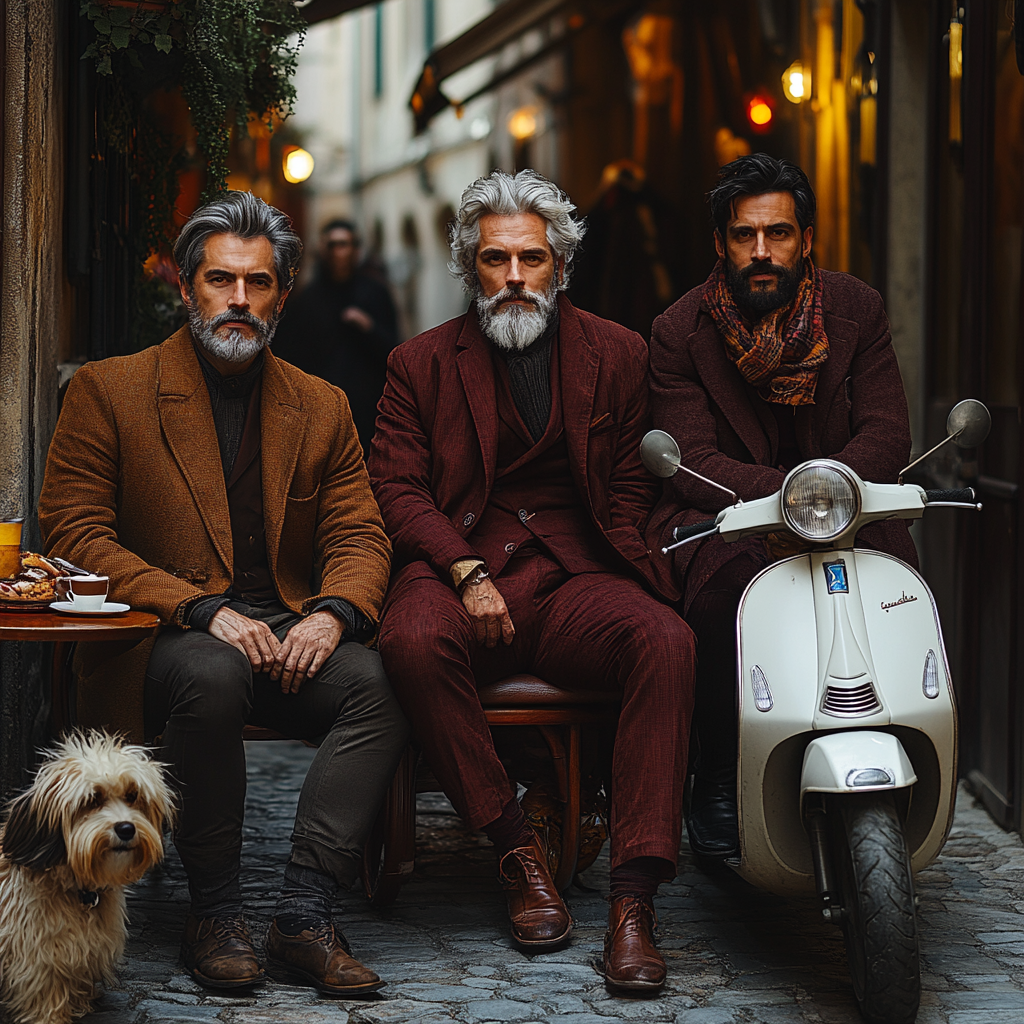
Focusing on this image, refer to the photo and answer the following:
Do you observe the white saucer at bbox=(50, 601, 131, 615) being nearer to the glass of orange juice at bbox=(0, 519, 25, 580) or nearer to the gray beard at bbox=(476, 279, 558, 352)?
the glass of orange juice at bbox=(0, 519, 25, 580)

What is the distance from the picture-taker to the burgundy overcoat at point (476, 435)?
3865mm

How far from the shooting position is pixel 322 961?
10.5ft

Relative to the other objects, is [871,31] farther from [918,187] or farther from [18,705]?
[18,705]

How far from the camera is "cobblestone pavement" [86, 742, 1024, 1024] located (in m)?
3.10

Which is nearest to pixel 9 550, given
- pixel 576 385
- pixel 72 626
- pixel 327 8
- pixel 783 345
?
pixel 72 626

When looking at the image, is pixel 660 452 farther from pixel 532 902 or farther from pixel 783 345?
pixel 532 902

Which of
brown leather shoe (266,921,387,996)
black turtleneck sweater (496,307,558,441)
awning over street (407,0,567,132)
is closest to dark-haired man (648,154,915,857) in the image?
black turtleneck sweater (496,307,558,441)

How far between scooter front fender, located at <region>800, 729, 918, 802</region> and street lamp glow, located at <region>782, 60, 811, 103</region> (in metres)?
5.17

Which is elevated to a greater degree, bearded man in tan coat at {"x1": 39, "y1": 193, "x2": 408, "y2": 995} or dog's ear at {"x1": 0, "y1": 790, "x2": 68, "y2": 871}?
bearded man in tan coat at {"x1": 39, "y1": 193, "x2": 408, "y2": 995}

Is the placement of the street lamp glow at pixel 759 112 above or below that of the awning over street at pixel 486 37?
below

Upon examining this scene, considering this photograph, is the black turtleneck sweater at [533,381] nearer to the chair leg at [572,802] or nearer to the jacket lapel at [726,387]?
the jacket lapel at [726,387]

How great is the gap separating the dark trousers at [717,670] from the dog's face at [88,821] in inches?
53.6

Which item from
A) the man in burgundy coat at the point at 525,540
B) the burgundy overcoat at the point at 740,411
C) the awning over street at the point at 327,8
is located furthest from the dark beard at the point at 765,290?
the awning over street at the point at 327,8

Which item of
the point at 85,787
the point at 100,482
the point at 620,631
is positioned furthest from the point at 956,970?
the point at 100,482
